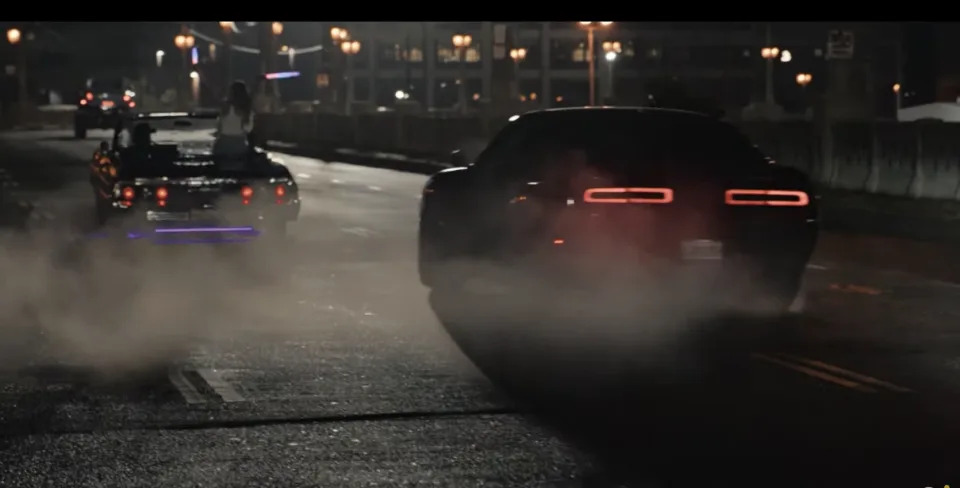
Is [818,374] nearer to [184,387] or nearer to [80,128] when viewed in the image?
[184,387]

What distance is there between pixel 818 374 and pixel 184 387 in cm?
393

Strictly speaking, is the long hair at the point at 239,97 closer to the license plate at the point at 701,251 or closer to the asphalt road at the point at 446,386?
the asphalt road at the point at 446,386

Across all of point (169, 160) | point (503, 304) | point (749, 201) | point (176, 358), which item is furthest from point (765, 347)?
point (169, 160)

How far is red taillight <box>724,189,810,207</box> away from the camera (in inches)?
519

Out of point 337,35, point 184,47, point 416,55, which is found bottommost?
point 416,55

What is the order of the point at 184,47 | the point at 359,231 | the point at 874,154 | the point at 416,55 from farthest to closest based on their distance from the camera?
the point at 416,55, the point at 184,47, the point at 874,154, the point at 359,231

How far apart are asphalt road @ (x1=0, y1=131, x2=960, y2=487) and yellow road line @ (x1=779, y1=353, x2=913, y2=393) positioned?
30 mm

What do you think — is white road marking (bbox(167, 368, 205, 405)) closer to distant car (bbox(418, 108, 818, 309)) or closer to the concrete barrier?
distant car (bbox(418, 108, 818, 309))

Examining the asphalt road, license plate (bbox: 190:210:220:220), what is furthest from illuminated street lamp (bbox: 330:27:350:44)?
the asphalt road

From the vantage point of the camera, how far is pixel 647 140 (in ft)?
46.7

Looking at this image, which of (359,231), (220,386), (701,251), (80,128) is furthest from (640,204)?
(80,128)

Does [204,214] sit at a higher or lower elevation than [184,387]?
higher

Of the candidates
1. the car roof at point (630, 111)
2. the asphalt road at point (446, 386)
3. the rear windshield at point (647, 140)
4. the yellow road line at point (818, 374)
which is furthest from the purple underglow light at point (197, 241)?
the yellow road line at point (818, 374)

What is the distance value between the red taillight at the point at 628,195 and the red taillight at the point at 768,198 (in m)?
0.52
